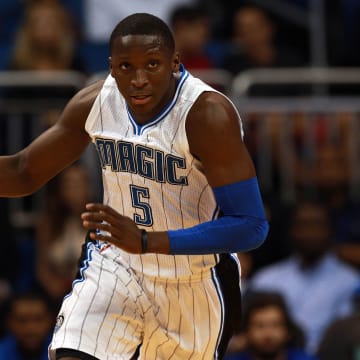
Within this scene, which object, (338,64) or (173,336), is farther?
(338,64)

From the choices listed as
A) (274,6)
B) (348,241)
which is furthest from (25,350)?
(274,6)

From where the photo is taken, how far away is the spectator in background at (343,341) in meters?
7.08

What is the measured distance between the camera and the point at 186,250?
4.43m

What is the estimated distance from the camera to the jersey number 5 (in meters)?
4.82

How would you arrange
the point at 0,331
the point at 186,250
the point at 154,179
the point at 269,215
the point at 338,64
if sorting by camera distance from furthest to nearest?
the point at 338,64
the point at 269,215
the point at 0,331
the point at 154,179
the point at 186,250

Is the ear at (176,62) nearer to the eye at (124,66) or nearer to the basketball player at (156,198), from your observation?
the basketball player at (156,198)

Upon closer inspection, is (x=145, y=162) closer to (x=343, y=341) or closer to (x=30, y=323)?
(x=343, y=341)

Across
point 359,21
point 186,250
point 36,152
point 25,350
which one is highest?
point 359,21

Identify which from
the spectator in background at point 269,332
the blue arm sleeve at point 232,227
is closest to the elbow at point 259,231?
the blue arm sleeve at point 232,227

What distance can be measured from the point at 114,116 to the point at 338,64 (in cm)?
514

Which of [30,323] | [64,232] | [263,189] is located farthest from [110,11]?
[30,323]

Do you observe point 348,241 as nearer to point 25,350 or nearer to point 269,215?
point 269,215

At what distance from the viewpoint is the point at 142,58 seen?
4520 mm

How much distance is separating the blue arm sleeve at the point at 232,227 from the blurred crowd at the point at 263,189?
8.89 ft
